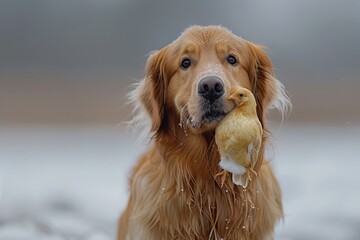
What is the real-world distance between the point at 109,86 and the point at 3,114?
1025 mm

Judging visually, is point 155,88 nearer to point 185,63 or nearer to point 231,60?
point 185,63

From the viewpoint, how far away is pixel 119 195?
454 centimetres

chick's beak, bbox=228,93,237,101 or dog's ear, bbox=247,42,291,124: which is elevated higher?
dog's ear, bbox=247,42,291,124

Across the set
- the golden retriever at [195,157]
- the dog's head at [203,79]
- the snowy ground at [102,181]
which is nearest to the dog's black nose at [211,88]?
the dog's head at [203,79]

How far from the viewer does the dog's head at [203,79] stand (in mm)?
2529

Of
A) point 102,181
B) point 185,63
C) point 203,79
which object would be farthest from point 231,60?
point 102,181

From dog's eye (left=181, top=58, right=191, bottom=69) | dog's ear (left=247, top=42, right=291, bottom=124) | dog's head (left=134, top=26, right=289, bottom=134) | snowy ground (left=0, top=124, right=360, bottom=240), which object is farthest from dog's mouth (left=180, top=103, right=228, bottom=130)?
snowy ground (left=0, top=124, right=360, bottom=240)

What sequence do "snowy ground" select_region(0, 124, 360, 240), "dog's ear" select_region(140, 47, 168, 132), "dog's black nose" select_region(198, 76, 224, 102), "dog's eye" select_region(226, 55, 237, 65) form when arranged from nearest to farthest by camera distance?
1. "dog's black nose" select_region(198, 76, 224, 102)
2. "dog's eye" select_region(226, 55, 237, 65)
3. "dog's ear" select_region(140, 47, 168, 132)
4. "snowy ground" select_region(0, 124, 360, 240)

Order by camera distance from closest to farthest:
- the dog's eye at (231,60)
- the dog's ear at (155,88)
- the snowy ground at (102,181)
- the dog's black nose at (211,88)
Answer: the dog's black nose at (211,88), the dog's eye at (231,60), the dog's ear at (155,88), the snowy ground at (102,181)

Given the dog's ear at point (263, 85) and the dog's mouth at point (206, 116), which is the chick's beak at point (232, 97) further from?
the dog's ear at point (263, 85)

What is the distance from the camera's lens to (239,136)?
249cm

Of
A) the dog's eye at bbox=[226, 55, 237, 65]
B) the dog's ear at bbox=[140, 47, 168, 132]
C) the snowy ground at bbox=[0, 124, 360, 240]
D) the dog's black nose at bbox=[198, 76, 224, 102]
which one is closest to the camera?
the dog's black nose at bbox=[198, 76, 224, 102]

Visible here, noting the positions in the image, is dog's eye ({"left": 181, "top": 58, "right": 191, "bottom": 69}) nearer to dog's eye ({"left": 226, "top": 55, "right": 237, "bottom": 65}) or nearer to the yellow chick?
dog's eye ({"left": 226, "top": 55, "right": 237, "bottom": 65})

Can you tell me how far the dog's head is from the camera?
2.53 metres
